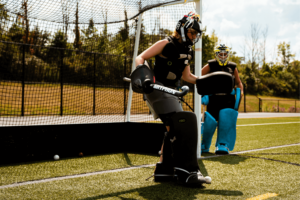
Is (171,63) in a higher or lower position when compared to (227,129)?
higher

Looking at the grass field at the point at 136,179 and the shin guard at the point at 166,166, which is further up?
the shin guard at the point at 166,166

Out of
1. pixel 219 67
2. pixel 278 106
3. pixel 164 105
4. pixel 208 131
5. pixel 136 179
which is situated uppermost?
pixel 219 67

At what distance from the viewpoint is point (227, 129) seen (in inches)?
215

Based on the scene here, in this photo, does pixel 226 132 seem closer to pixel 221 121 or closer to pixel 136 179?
pixel 221 121

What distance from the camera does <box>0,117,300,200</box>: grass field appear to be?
2.88m

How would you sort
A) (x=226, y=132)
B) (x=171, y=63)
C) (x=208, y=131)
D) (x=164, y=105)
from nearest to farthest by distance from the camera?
(x=164, y=105), (x=171, y=63), (x=226, y=132), (x=208, y=131)

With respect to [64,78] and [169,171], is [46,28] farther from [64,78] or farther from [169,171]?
[64,78]

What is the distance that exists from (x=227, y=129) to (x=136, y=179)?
8.56 feet

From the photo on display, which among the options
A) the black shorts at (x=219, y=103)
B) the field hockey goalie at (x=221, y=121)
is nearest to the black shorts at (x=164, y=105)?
the field hockey goalie at (x=221, y=121)

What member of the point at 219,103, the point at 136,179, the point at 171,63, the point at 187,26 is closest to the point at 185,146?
the point at 136,179

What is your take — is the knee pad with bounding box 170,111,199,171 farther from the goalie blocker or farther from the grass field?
the grass field

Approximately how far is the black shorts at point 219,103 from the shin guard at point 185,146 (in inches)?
106

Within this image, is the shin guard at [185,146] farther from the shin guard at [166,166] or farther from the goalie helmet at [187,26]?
the goalie helmet at [187,26]

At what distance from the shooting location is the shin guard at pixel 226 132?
17.8ft
